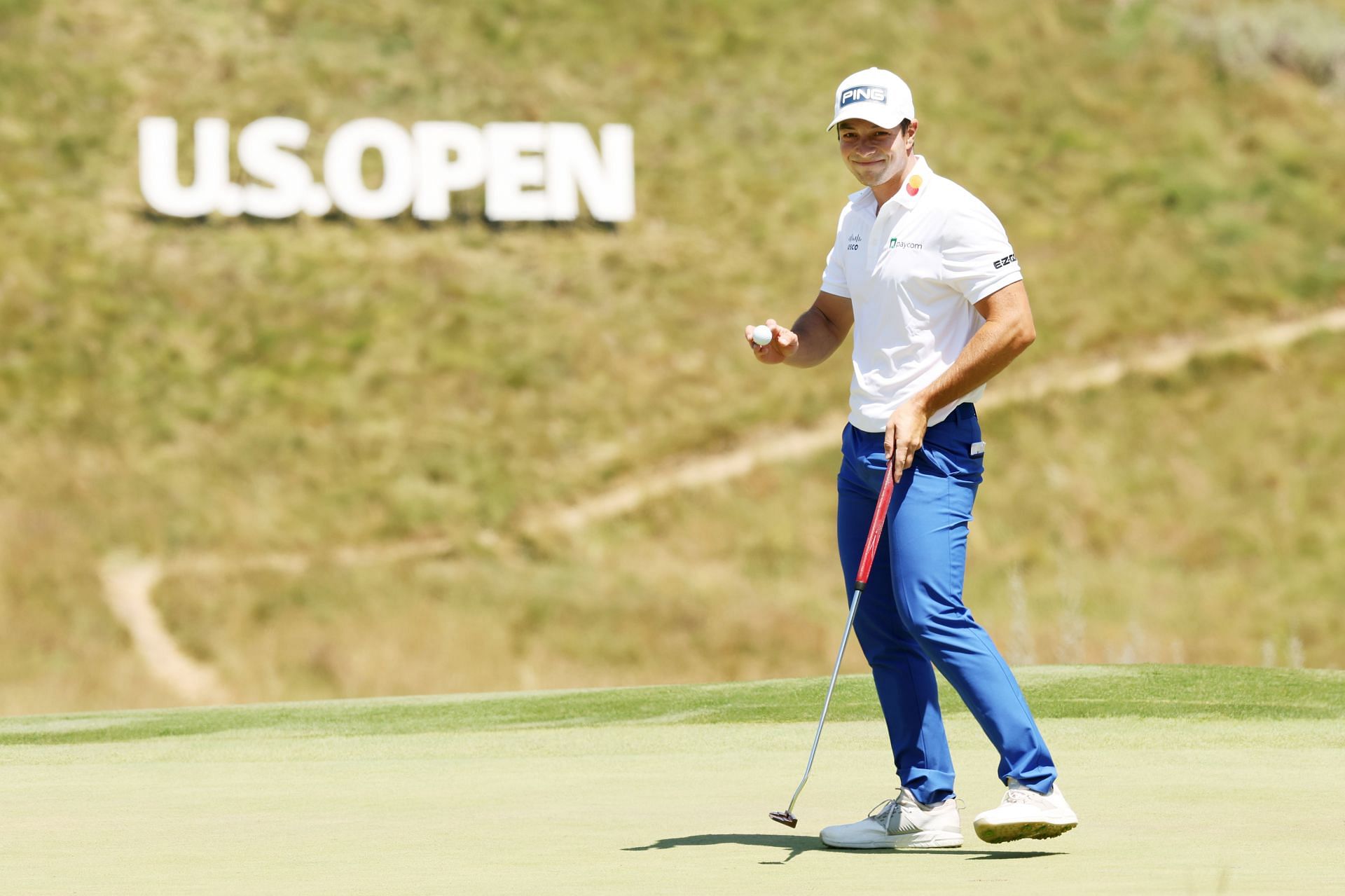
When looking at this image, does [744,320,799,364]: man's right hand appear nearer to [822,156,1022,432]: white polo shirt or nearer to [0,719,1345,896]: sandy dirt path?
[822,156,1022,432]: white polo shirt

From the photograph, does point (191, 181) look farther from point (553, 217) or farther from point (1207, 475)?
point (1207, 475)

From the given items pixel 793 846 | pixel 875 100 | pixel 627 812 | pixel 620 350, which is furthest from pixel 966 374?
pixel 620 350

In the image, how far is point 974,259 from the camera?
4559mm

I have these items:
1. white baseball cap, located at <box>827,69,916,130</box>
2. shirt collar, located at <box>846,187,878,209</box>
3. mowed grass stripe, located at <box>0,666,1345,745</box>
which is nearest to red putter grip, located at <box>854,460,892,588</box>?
shirt collar, located at <box>846,187,878,209</box>

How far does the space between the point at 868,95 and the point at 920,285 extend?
19.4 inches

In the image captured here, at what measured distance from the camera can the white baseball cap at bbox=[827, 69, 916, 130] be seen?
461 cm

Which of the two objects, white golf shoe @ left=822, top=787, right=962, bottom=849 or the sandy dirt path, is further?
white golf shoe @ left=822, top=787, right=962, bottom=849

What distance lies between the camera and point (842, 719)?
721 cm

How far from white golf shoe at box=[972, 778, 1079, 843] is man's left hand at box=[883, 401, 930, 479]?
83cm

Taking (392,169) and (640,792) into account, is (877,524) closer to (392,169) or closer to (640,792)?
(640,792)

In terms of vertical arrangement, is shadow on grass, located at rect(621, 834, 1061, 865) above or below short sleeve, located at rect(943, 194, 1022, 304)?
below

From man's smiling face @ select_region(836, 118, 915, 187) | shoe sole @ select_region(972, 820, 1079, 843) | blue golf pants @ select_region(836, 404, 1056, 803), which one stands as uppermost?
man's smiling face @ select_region(836, 118, 915, 187)

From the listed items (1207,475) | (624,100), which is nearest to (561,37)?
(624,100)

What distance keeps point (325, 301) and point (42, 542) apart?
19.7 ft
